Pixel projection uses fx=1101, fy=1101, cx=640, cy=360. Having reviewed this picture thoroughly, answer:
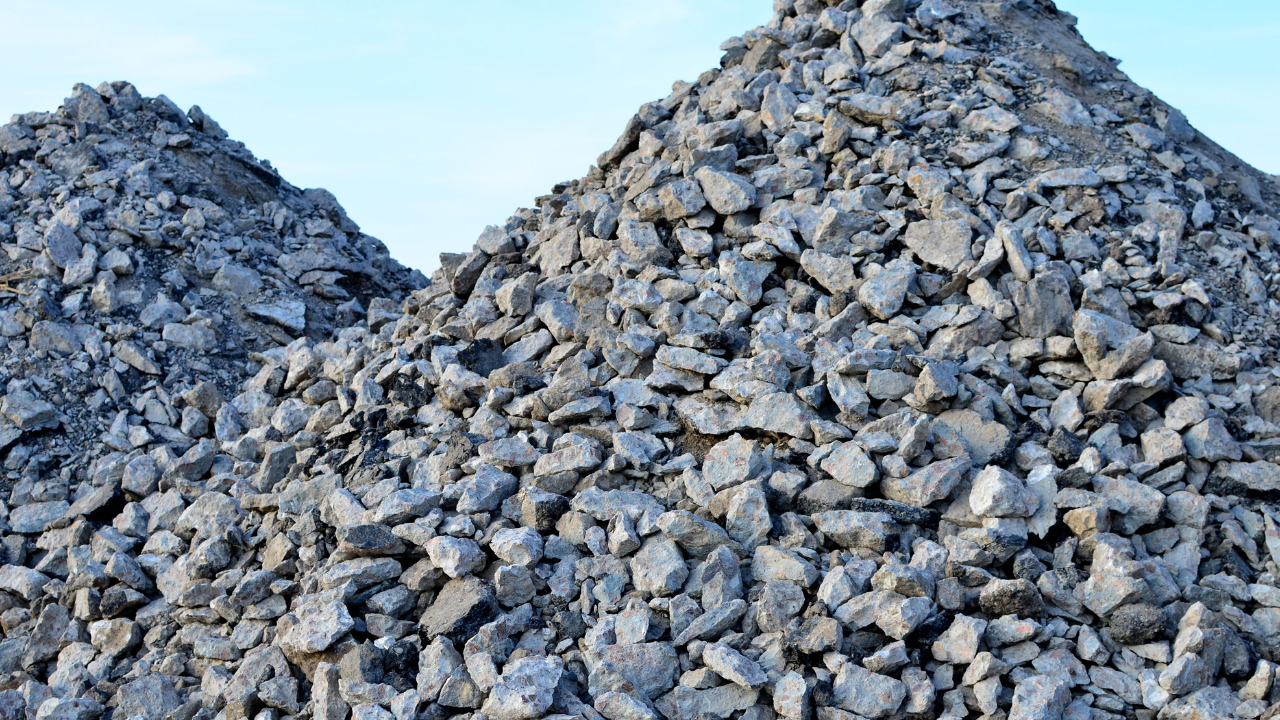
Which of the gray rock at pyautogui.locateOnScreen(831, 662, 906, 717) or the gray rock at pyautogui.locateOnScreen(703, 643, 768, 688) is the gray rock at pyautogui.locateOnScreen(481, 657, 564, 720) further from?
the gray rock at pyautogui.locateOnScreen(831, 662, 906, 717)

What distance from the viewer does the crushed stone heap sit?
6281mm

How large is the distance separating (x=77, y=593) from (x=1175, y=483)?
787 centimetres

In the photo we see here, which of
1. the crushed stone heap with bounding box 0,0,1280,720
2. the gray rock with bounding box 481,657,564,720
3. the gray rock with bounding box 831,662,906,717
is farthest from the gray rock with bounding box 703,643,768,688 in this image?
the gray rock with bounding box 481,657,564,720

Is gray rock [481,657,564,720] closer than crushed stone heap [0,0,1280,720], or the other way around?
gray rock [481,657,564,720]

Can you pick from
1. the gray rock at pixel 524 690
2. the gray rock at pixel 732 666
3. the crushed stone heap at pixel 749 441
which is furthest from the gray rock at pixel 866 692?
the gray rock at pixel 524 690

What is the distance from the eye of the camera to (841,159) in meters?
9.68

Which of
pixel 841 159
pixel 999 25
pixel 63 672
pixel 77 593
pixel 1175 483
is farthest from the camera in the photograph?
pixel 999 25

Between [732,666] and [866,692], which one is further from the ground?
[732,666]

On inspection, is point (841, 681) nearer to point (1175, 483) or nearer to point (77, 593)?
point (1175, 483)

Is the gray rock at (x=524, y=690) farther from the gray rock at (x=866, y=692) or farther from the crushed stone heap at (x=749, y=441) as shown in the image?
the gray rock at (x=866, y=692)

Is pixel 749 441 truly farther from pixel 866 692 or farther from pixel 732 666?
pixel 866 692

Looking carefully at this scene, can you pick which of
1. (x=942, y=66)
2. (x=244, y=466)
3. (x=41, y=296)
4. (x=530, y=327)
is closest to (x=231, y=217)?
(x=41, y=296)

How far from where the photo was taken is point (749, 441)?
7.38 m

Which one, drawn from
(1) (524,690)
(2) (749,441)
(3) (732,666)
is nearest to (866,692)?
(3) (732,666)
